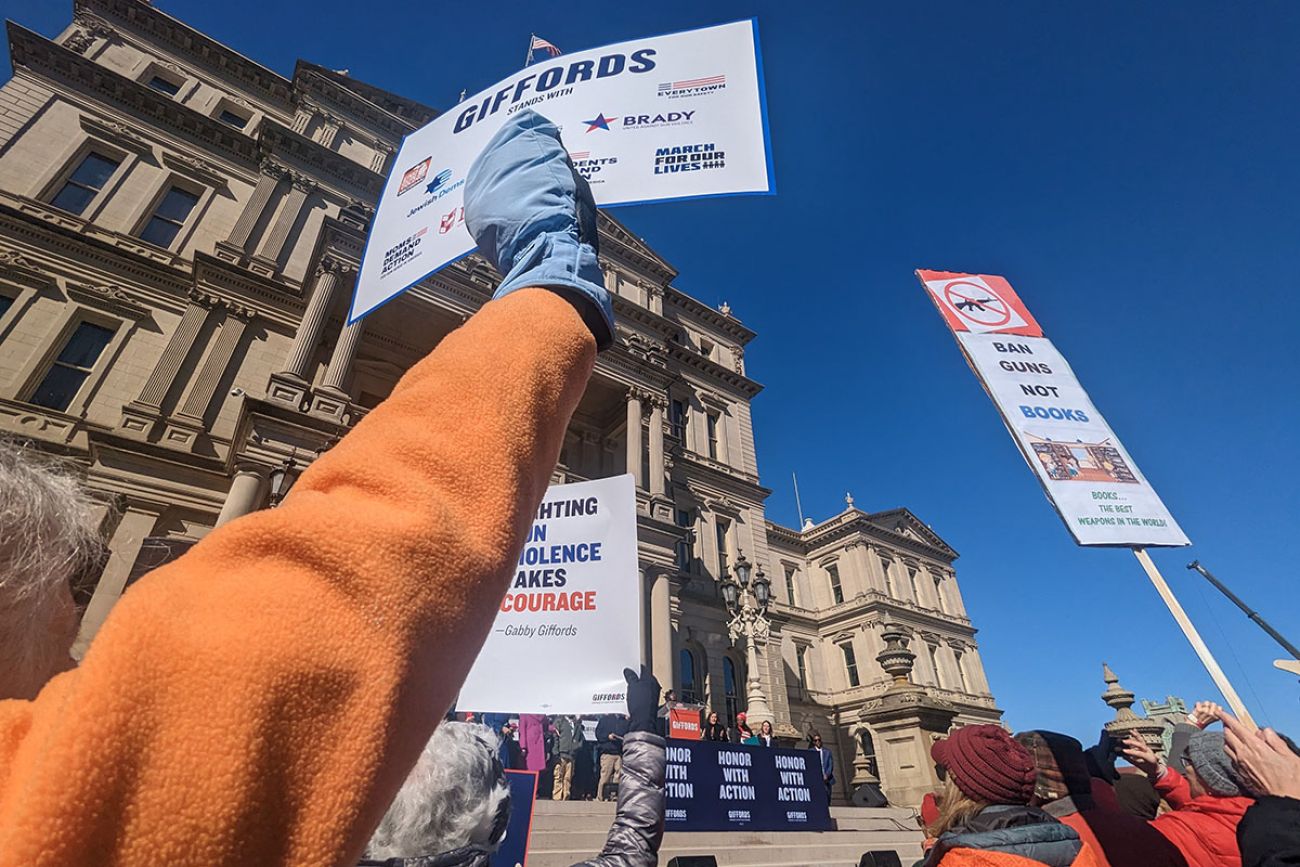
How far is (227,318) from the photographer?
45.1 feet

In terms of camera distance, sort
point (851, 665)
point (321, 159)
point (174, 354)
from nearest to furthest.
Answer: point (174, 354)
point (321, 159)
point (851, 665)

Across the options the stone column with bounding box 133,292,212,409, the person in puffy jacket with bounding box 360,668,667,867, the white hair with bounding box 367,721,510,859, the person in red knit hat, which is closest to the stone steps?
the person in puffy jacket with bounding box 360,668,667,867

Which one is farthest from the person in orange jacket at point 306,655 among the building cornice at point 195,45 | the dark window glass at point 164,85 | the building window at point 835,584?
the building window at point 835,584

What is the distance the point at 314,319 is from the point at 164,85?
35.3ft

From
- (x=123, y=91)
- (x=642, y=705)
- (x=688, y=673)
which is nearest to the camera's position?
(x=642, y=705)

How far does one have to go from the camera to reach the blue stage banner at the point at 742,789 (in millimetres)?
7188

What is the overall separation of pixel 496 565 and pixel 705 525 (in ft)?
71.4

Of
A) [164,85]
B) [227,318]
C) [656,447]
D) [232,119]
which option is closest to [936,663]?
[656,447]

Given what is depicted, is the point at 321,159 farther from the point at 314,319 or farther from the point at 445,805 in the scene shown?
the point at 445,805

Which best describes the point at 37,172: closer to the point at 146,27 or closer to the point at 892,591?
the point at 146,27

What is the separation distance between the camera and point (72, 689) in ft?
1.46

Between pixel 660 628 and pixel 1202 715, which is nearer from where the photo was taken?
pixel 1202 715

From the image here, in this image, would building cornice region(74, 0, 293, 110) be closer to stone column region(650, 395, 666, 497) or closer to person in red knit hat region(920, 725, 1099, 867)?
stone column region(650, 395, 666, 497)

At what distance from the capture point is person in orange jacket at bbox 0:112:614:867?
43 cm
